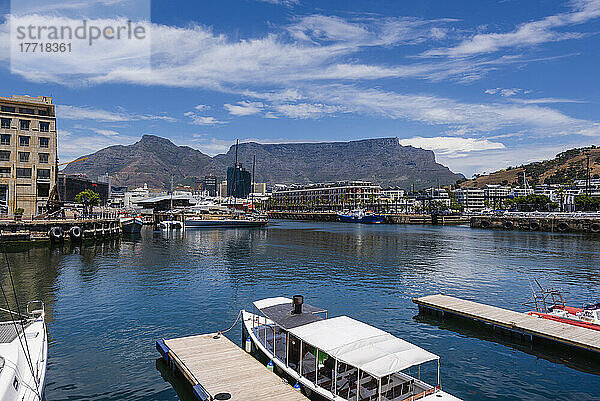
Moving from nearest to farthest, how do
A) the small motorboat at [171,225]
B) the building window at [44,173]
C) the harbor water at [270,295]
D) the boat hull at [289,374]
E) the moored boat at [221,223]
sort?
the boat hull at [289,374] < the harbor water at [270,295] < the building window at [44,173] < the small motorboat at [171,225] < the moored boat at [221,223]

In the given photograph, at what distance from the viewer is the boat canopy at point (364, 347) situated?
1442cm

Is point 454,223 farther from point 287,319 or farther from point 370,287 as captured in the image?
point 287,319

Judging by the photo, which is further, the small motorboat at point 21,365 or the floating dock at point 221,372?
the floating dock at point 221,372

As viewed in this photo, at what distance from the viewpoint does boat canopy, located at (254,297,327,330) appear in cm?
1895

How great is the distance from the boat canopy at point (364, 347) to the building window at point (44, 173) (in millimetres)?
90956

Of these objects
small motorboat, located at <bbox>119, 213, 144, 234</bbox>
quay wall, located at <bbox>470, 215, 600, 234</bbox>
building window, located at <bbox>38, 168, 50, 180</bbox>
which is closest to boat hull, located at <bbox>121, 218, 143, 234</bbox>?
small motorboat, located at <bbox>119, 213, 144, 234</bbox>

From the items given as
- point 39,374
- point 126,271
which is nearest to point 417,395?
point 39,374

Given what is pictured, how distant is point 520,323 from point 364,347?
47.0 ft

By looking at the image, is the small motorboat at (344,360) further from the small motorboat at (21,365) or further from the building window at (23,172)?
the building window at (23,172)

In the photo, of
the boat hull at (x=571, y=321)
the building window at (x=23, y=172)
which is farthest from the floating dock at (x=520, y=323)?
the building window at (x=23, y=172)

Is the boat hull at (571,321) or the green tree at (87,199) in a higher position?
the green tree at (87,199)

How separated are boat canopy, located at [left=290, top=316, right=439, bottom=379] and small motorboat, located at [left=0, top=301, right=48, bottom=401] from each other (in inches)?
377

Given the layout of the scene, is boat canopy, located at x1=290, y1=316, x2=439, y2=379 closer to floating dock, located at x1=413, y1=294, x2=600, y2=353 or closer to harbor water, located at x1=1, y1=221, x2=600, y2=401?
harbor water, located at x1=1, y1=221, x2=600, y2=401

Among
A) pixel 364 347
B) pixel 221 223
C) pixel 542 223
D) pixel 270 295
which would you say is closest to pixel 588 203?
pixel 542 223
